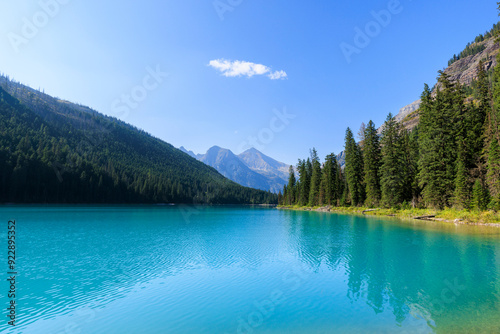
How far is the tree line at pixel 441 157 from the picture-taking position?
136ft

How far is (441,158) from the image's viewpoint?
5044cm

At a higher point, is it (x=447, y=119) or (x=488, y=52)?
(x=488, y=52)

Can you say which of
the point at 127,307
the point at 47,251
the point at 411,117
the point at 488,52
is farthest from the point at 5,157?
the point at 488,52

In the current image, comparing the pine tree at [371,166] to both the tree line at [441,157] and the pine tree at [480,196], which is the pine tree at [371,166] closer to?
the tree line at [441,157]

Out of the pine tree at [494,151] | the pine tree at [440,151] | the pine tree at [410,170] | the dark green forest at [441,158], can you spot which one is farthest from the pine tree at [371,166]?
the pine tree at [494,151]

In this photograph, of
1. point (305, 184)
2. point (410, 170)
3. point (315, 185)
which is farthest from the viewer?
point (305, 184)

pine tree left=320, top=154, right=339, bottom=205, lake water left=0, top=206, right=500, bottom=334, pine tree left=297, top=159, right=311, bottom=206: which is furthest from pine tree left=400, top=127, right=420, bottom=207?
pine tree left=297, top=159, right=311, bottom=206

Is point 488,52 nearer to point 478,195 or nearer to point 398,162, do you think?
point 398,162

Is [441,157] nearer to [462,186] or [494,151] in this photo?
[462,186]

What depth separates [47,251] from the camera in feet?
75.4

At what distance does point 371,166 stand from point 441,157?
70.0 feet

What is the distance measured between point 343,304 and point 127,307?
1034 centimetres

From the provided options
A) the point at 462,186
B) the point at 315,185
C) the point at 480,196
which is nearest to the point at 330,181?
the point at 315,185

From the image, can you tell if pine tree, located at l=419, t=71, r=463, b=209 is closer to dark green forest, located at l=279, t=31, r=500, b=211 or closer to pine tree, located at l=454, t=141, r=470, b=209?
dark green forest, located at l=279, t=31, r=500, b=211
